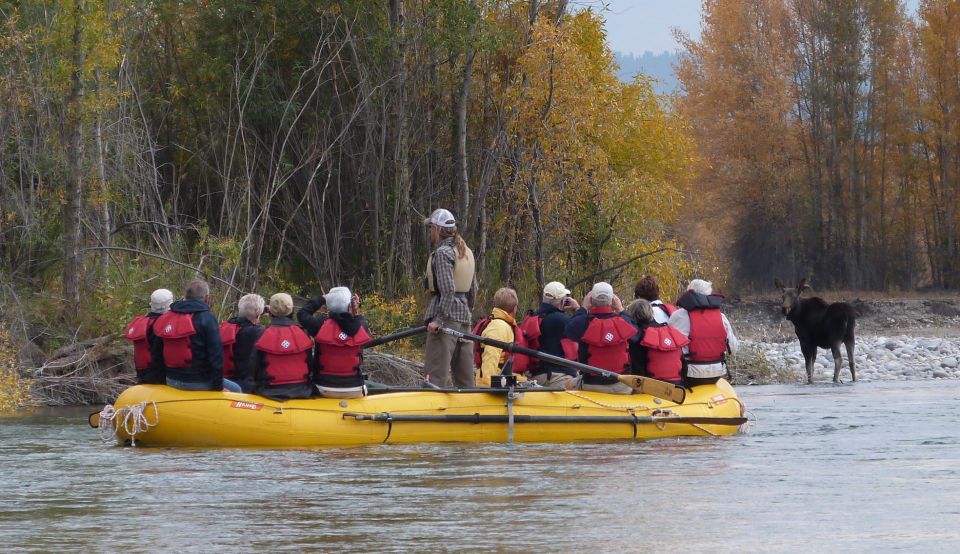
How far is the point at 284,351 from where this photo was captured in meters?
10.5

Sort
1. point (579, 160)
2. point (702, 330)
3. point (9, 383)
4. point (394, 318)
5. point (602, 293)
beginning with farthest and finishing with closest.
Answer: point (579, 160)
point (394, 318)
point (9, 383)
point (702, 330)
point (602, 293)

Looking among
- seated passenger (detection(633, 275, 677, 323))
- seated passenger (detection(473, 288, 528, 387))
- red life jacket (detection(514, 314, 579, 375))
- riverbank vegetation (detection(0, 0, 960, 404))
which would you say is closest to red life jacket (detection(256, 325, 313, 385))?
seated passenger (detection(473, 288, 528, 387))

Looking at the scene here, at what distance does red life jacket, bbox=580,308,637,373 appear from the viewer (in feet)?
36.9

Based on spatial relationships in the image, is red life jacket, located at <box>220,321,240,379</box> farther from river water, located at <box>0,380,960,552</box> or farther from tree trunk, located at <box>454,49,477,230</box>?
tree trunk, located at <box>454,49,477,230</box>

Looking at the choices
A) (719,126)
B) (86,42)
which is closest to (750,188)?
(719,126)

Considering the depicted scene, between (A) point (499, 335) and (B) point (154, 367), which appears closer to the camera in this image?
(B) point (154, 367)

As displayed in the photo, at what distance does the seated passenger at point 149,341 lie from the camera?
35.5ft

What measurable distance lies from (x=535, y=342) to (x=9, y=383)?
16.9 ft

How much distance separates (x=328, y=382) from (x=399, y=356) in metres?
6.58

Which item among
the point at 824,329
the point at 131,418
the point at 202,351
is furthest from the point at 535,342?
the point at 824,329

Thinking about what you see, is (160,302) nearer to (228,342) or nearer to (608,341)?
(228,342)

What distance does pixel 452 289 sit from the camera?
1153cm

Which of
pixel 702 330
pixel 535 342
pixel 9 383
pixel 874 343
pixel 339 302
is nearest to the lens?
pixel 339 302

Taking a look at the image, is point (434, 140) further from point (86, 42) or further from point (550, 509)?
point (550, 509)
